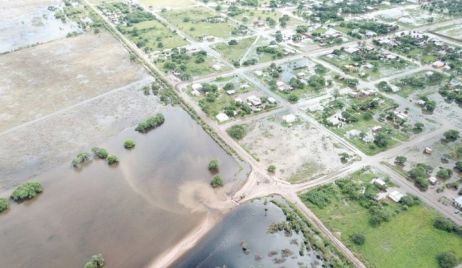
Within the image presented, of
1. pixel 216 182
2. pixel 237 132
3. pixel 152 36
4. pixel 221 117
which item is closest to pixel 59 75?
pixel 152 36

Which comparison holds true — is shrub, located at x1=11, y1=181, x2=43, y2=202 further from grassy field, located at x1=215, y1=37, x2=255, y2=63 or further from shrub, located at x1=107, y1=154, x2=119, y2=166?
grassy field, located at x1=215, y1=37, x2=255, y2=63

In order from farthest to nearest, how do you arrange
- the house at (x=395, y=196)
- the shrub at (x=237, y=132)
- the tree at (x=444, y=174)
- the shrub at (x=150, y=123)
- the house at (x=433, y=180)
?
the shrub at (x=150, y=123) < the shrub at (x=237, y=132) < the tree at (x=444, y=174) < the house at (x=433, y=180) < the house at (x=395, y=196)

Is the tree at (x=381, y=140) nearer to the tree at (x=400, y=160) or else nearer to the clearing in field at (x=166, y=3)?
the tree at (x=400, y=160)

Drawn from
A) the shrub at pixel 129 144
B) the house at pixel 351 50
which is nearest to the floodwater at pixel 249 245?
the shrub at pixel 129 144

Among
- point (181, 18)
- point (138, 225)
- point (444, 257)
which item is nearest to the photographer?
point (444, 257)

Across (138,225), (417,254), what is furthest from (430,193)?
(138,225)

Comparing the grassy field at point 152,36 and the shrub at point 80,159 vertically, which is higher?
the shrub at point 80,159

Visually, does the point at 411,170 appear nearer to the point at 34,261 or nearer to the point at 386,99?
the point at 386,99
